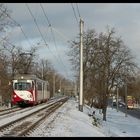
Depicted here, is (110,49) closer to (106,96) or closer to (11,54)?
(106,96)

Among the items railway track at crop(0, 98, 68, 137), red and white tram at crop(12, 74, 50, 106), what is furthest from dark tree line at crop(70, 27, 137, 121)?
railway track at crop(0, 98, 68, 137)

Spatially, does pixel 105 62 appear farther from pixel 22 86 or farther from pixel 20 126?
pixel 20 126

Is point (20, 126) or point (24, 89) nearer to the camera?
point (20, 126)

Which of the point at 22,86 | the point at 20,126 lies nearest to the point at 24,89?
the point at 22,86

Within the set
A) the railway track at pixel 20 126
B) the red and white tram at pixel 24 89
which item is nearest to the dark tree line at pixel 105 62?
the red and white tram at pixel 24 89

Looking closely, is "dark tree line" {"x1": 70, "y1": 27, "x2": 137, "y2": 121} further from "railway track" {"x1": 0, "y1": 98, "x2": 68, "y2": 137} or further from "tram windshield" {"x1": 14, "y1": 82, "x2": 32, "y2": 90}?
"railway track" {"x1": 0, "y1": 98, "x2": 68, "y2": 137}

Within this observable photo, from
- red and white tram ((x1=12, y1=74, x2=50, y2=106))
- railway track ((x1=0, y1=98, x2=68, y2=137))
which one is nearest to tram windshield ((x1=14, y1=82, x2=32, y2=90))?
red and white tram ((x1=12, y1=74, x2=50, y2=106))

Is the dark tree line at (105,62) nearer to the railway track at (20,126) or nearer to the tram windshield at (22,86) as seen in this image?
the tram windshield at (22,86)

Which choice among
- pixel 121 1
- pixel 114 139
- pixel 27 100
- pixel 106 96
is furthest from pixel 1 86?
pixel 121 1

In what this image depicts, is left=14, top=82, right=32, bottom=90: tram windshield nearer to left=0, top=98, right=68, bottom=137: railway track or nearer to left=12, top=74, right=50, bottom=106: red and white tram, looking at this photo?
left=12, top=74, right=50, bottom=106: red and white tram

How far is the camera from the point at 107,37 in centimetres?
5750

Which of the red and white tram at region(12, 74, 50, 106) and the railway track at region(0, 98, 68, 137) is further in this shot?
the red and white tram at region(12, 74, 50, 106)

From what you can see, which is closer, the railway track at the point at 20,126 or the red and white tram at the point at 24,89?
the railway track at the point at 20,126

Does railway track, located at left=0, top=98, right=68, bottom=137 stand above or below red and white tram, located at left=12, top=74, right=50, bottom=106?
Result: below
